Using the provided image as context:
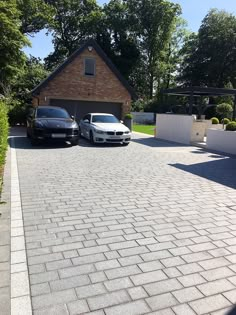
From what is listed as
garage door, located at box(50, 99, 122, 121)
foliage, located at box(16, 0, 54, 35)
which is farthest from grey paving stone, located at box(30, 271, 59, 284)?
foliage, located at box(16, 0, 54, 35)

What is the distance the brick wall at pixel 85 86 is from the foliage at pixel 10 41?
7.88 feet

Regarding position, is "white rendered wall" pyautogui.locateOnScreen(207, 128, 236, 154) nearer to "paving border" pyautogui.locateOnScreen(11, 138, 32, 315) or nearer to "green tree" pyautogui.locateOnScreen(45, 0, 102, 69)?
"paving border" pyautogui.locateOnScreen(11, 138, 32, 315)

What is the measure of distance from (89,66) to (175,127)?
26.5ft

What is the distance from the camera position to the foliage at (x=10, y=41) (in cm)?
1571

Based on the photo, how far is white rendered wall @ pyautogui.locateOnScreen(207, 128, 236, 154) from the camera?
12438 mm

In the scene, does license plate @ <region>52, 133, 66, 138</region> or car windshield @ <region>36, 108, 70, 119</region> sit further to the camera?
car windshield @ <region>36, 108, 70, 119</region>

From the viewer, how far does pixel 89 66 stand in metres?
20.8

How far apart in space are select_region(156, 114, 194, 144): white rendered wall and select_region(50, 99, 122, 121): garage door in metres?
4.72

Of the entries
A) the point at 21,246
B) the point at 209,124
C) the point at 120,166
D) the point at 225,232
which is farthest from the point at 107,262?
the point at 209,124

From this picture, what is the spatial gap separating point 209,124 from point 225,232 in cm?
1469

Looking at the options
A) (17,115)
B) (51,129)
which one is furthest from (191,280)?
(17,115)

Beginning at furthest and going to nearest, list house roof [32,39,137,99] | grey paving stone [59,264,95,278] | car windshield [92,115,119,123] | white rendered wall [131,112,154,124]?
white rendered wall [131,112,154,124], house roof [32,39,137,99], car windshield [92,115,119,123], grey paving stone [59,264,95,278]

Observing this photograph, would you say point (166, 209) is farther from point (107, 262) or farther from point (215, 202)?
point (107, 262)

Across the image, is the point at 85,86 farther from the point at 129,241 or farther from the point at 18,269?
the point at 18,269
